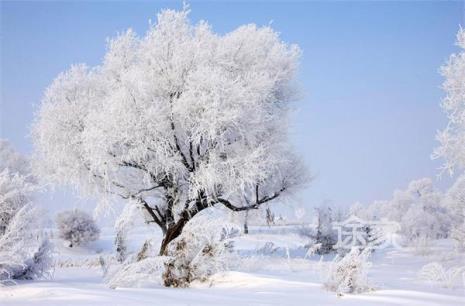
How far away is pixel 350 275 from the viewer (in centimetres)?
806

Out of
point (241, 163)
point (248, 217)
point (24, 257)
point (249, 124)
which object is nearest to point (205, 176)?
point (241, 163)

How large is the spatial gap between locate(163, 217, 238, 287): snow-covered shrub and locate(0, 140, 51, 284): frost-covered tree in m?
2.59

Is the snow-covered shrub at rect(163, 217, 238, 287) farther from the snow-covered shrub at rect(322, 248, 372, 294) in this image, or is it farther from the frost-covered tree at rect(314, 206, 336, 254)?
the frost-covered tree at rect(314, 206, 336, 254)

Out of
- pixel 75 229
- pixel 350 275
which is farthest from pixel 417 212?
pixel 350 275

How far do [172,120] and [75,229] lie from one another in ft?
70.9

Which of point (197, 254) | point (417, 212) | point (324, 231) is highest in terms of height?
point (417, 212)

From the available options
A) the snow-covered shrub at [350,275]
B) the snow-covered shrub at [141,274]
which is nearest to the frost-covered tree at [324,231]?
the snow-covered shrub at [141,274]

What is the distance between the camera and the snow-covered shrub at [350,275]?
8.03m

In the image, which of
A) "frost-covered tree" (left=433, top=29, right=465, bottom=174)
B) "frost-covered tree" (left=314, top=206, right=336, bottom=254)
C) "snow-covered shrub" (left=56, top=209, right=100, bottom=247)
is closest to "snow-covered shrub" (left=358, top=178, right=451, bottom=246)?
"frost-covered tree" (left=314, top=206, right=336, bottom=254)

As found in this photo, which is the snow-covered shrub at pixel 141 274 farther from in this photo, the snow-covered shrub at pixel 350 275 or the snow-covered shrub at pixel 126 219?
the snow-covered shrub at pixel 350 275

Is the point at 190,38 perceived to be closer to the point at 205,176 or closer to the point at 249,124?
the point at 249,124

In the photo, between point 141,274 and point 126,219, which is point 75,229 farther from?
point 141,274

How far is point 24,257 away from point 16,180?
1.59 meters

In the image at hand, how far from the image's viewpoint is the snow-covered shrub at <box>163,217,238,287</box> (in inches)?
403
